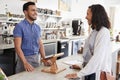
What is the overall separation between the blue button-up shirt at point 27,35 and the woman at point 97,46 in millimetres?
902

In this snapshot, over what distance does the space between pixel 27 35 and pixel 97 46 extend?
44.2 inches

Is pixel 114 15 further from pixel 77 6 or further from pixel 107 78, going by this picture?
pixel 107 78

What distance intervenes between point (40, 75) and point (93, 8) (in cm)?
88

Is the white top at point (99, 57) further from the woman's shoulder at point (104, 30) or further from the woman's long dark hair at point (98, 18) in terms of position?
the woman's long dark hair at point (98, 18)

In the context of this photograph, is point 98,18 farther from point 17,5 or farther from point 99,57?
point 17,5

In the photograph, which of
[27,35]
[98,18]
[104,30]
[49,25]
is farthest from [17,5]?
[104,30]

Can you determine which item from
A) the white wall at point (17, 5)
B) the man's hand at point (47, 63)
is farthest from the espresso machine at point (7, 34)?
the man's hand at point (47, 63)

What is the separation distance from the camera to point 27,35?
8.40ft

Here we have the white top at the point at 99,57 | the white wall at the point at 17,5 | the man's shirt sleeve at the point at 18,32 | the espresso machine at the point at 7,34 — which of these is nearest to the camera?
the white top at the point at 99,57

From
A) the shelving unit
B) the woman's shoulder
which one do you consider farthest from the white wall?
the woman's shoulder

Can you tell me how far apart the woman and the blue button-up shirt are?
902mm

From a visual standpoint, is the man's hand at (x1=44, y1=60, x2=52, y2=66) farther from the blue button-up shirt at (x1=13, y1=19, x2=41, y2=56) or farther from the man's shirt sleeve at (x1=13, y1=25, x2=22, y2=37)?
the man's shirt sleeve at (x1=13, y1=25, x2=22, y2=37)

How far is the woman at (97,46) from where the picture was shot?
1.77 m

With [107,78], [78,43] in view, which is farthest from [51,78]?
[78,43]
